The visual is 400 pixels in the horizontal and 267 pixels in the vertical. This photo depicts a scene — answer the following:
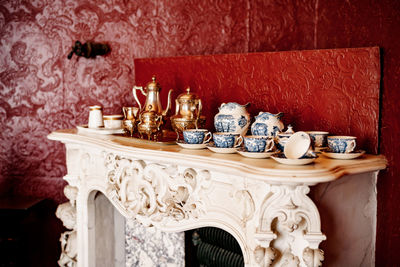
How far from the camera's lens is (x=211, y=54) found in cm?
252

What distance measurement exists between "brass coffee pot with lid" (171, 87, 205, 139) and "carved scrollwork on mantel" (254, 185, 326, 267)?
0.67 m

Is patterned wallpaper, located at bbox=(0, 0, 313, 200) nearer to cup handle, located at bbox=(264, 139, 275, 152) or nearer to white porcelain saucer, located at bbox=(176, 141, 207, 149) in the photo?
white porcelain saucer, located at bbox=(176, 141, 207, 149)

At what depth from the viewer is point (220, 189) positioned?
5.32ft

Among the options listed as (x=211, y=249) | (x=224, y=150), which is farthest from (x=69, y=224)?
(x=224, y=150)

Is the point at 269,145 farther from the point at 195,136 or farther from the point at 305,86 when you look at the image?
the point at 305,86

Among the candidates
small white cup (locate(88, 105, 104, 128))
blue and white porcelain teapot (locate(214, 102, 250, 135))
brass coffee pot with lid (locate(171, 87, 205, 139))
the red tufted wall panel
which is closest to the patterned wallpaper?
the red tufted wall panel

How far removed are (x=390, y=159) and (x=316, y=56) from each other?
56 centimetres

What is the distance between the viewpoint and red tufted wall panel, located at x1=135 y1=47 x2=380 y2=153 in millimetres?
1752

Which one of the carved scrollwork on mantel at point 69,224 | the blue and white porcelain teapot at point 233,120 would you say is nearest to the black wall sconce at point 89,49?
the carved scrollwork on mantel at point 69,224

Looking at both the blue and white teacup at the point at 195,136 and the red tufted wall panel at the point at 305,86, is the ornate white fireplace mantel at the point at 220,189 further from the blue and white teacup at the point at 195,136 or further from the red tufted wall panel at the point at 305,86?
Result: the red tufted wall panel at the point at 305,86

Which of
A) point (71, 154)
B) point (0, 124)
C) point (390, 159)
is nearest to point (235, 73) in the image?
point (390, 159)

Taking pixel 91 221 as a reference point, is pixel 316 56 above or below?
above

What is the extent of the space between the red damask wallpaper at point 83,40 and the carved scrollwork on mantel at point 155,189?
93 centimetres

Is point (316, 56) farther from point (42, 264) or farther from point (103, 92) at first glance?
point (42, 264)
